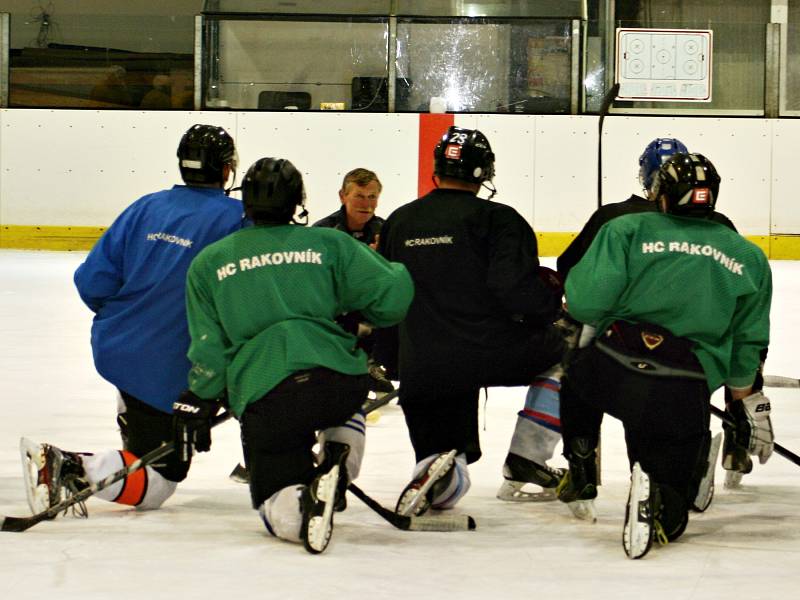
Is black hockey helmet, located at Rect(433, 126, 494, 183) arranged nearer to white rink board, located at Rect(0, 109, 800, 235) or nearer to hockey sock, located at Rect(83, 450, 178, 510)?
hockey sock, located at Rect(83, 450, 178, 510)

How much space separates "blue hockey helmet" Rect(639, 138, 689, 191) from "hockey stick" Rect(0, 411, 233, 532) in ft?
4.68

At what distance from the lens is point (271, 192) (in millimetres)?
3172

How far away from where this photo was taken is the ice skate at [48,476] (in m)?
3.31

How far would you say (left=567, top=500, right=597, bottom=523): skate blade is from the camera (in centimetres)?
346

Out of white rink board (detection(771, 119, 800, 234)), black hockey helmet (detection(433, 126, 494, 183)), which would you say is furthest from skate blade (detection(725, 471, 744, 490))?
white rink board (detection(771, 119, 800, 234))

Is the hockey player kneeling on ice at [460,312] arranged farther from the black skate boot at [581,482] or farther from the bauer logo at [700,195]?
the bauer logo at [700,195]

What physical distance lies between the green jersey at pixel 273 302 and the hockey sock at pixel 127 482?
0.41 meters

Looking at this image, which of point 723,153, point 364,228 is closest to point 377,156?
point 723,153

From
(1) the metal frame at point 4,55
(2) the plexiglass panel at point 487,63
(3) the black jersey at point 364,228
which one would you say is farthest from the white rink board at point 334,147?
(3) the black jersey at point 364,228

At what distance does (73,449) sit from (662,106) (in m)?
8.97

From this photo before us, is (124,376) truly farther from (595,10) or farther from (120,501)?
(595,10)

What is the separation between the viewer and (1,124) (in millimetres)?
12242

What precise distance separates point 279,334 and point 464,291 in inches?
23.7

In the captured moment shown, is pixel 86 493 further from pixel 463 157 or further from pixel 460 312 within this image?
pixel 463 157
